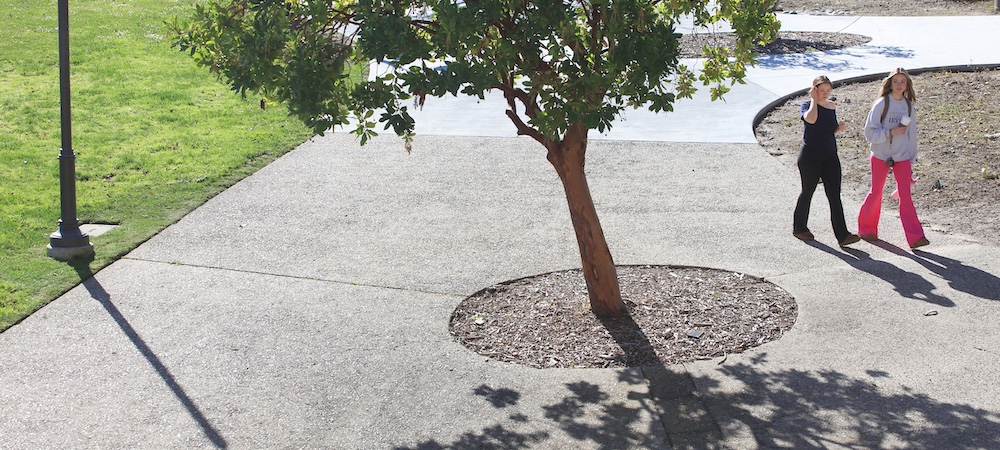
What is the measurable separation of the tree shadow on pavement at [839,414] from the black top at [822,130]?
3147mm

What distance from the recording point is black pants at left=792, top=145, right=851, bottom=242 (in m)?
8.95

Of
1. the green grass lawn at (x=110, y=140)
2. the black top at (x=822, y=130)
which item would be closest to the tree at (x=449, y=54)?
the green grass lawn at (x=110, y=140)

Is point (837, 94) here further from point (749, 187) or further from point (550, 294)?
point (550, 294)

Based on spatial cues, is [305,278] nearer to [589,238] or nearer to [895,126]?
[589,238]

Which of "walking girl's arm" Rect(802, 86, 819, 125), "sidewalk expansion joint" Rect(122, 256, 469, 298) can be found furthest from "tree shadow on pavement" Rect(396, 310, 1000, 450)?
"walking girl's arm" Rect(802, 86, 819, 125)

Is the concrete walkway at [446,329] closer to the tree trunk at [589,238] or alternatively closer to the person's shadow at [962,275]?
the person's shadow at [962,275]

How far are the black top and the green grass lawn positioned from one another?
4.67 m

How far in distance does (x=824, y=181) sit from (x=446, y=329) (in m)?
3.90

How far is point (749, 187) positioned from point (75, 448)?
7421 millimetres

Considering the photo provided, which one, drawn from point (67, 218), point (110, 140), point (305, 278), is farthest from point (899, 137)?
point (110, 140)

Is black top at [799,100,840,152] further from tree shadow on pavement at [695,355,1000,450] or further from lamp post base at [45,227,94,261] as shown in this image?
lamp post base at [45,227,94,261]

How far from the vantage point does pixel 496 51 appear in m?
5.54

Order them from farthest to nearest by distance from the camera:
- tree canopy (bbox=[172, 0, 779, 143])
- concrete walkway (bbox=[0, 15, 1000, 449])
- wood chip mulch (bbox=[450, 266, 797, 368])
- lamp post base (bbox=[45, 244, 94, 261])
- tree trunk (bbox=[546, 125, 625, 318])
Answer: lamp post base (bbox=[45, 244, 94, 261])
tree trunk (bbox=[546, 125, 625, 318])
wood chip mulch (bbox=[450, 266, 797, 368])
concrete walkway (bbox=[0, 15, 1000, 449])
tree canopy (bbox=[172, 0, 779, 143])

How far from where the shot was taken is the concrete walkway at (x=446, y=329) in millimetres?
5965
